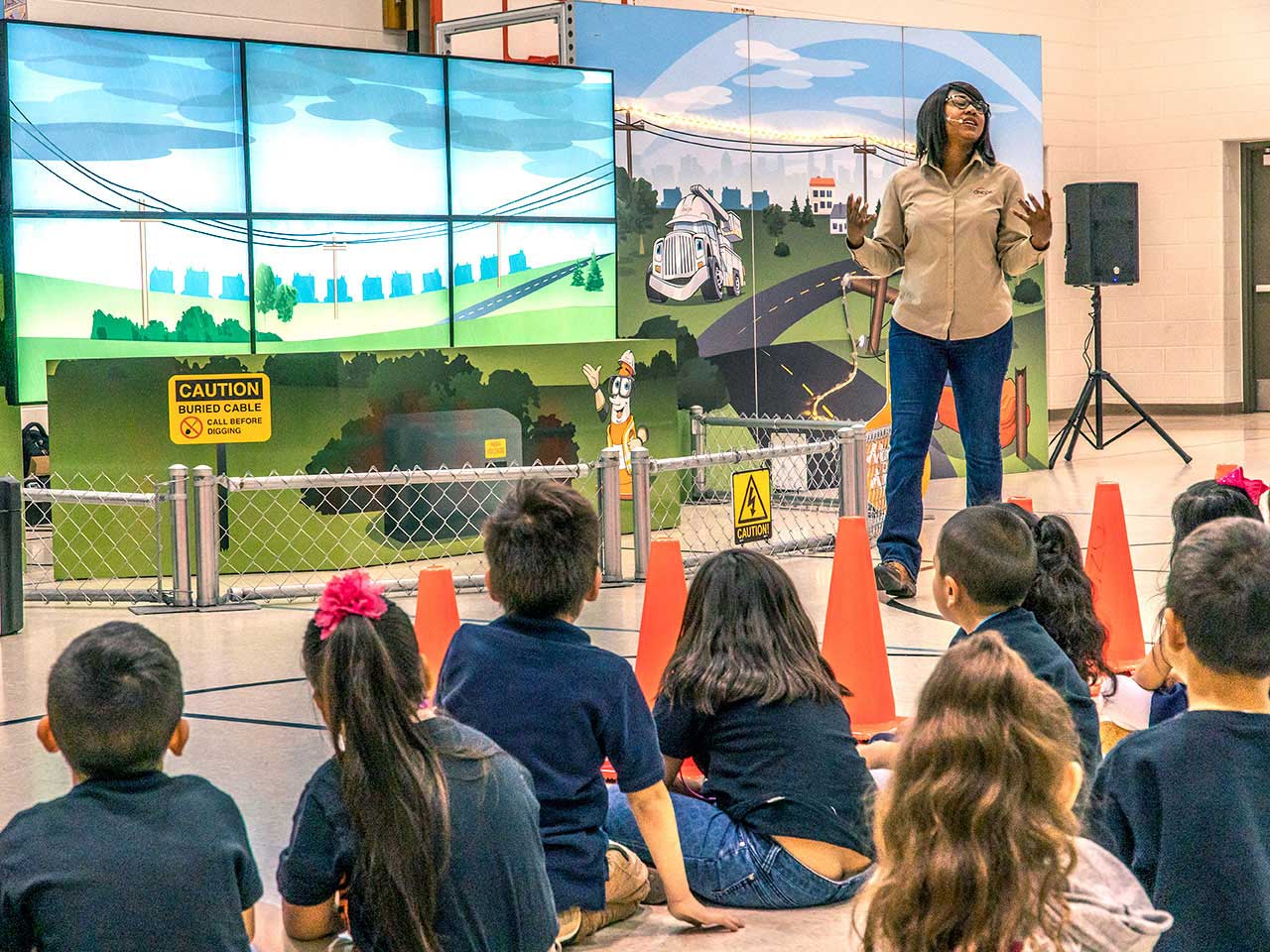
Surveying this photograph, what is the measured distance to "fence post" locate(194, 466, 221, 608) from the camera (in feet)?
19.8

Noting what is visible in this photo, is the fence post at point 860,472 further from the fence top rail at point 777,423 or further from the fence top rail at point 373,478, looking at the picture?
the fence top rail at point 373,478

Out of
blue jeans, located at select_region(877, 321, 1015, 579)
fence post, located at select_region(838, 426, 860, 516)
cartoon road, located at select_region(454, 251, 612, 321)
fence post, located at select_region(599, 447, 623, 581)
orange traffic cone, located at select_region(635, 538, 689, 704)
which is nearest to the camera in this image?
orange traffic cone, located at select_region(635, 538, 689, 704)

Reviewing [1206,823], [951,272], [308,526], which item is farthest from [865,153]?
[1206,823]

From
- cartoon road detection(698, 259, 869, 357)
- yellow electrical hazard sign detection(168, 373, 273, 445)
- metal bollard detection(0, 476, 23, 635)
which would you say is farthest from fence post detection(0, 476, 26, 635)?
cartoon road detection(698, 259, 869, 357)

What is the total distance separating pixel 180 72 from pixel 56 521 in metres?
2.24

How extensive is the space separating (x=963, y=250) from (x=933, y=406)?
1.89ft

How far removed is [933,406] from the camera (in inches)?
231

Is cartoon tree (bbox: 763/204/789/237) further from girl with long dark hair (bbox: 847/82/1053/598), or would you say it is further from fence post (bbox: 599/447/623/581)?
girl with long dark hair (bbox: 847/82/1053/598)

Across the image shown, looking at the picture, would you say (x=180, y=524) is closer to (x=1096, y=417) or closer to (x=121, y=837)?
(x=121, y=837)

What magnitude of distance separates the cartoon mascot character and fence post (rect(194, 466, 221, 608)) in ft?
7.65

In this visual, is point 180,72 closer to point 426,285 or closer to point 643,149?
point 426,285

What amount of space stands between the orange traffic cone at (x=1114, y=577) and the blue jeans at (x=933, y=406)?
549 mm

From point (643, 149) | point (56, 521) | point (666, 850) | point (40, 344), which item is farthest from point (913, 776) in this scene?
point (643, 149)

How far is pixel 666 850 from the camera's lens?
2.83 metres
